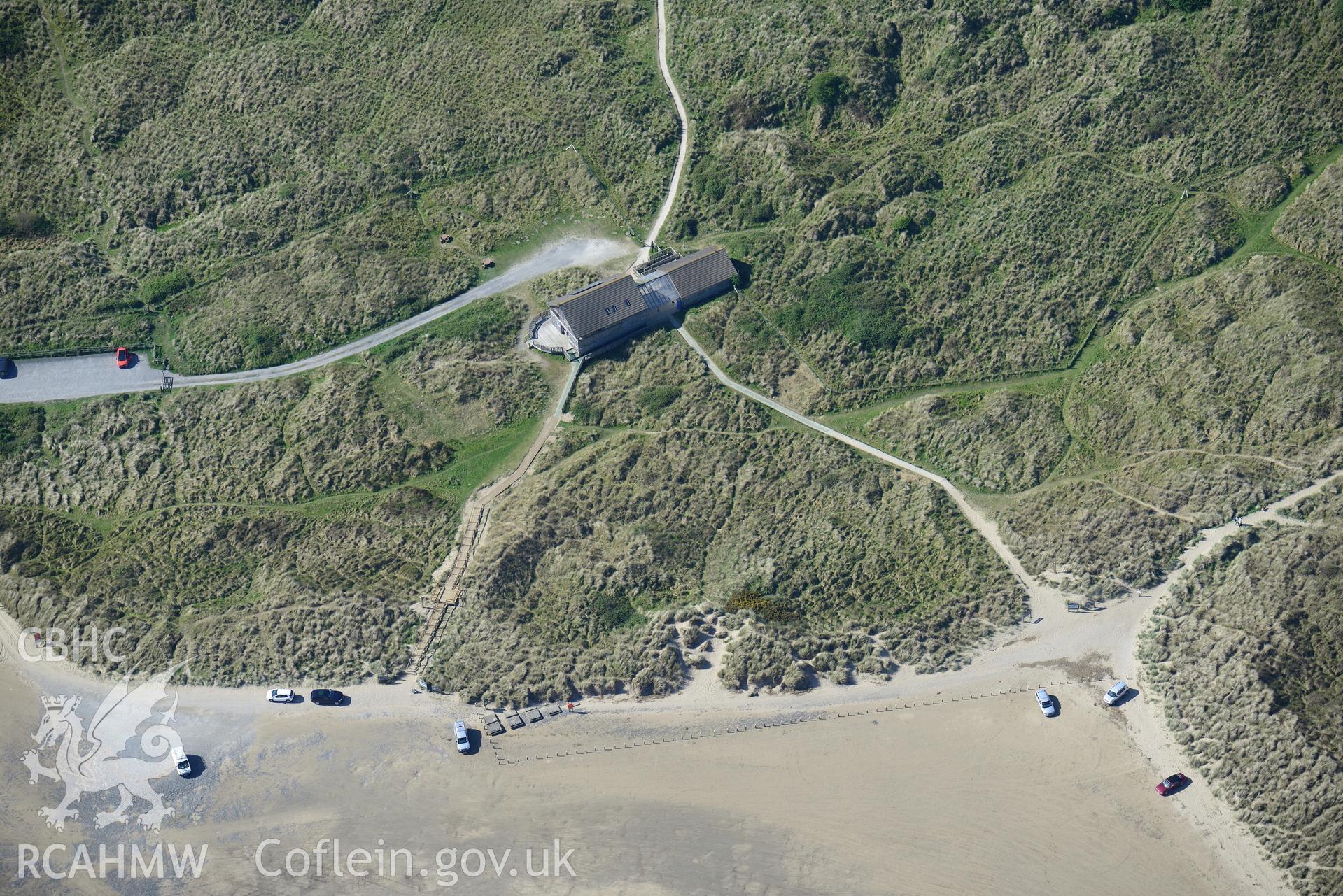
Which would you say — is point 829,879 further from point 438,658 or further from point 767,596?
point 438,658

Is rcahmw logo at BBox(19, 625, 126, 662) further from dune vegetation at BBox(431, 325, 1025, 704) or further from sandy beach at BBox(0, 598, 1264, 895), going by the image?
dune vegetation at BBox(431, 325, 1025, 704)

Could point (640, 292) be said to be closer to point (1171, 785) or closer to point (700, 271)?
point (700, 271)

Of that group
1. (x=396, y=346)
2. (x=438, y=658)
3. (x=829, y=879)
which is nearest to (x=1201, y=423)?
(x=829, y=879)

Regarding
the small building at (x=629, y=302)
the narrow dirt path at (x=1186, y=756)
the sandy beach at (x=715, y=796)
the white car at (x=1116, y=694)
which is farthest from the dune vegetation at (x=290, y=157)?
the white car at (x=1116, y=694)

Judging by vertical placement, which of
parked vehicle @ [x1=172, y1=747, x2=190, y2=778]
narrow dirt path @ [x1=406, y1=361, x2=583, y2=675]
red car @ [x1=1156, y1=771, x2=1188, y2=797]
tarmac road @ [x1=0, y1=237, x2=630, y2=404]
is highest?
tarmac road @ [x1=0, y1=237, x2=630, y2=404]

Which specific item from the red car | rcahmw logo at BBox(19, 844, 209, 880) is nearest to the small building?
rcahmw logo at BBox(19, 844, 209, 880)

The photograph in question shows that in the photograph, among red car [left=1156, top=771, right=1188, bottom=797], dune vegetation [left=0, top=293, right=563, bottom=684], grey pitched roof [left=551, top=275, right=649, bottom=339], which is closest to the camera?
red car [left=1156, top=771, right=1188, bottom=797]

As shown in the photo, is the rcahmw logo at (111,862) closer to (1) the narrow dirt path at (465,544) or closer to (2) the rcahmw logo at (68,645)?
(2) the rcahmw logo at (68,645)

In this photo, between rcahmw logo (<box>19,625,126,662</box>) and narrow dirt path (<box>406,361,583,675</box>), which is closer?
narrow dirt path (<box>406,361,583,675</box>)
